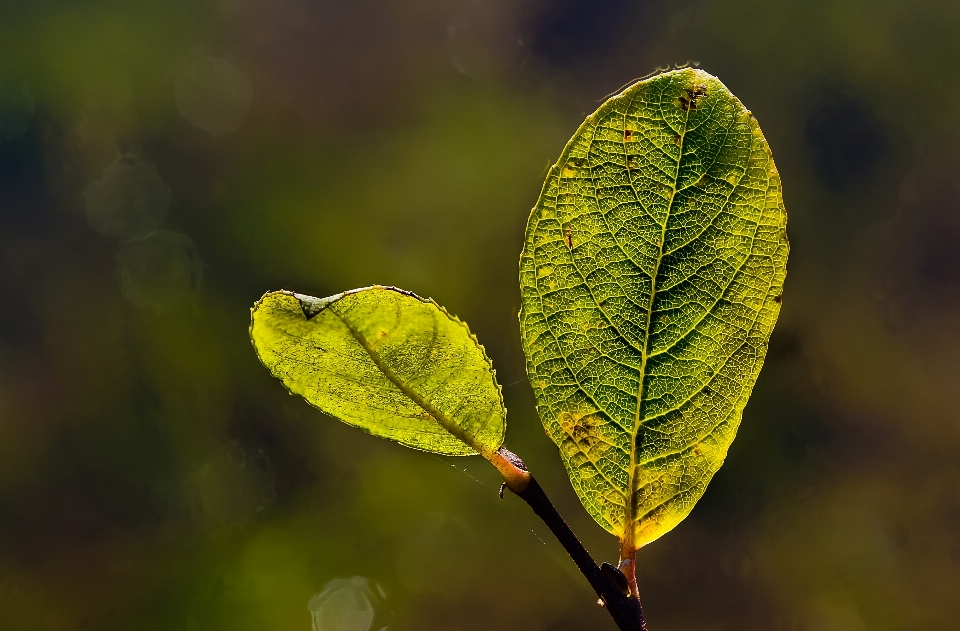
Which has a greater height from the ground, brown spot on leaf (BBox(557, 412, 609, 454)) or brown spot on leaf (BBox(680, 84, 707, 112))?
brown spot on leaf (BBox(680, 84, 707, 112))

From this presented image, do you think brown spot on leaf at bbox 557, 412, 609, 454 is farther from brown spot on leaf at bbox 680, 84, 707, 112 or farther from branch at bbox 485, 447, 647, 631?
brown spot on leaf at bbox 680, 84, 707, 112

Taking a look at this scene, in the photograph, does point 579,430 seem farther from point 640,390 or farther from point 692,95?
point 692,95

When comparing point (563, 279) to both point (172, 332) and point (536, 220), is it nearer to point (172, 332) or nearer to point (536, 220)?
point (536, 220)

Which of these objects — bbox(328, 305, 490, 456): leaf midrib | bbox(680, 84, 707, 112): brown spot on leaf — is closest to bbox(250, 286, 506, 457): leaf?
bbox(328, 305, 490, 456): leaf midrib

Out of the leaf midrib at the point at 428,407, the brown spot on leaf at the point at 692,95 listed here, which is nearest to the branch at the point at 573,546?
the leaf midrib at the point at 428,407

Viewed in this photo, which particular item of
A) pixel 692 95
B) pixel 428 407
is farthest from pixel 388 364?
pixel 692 95
